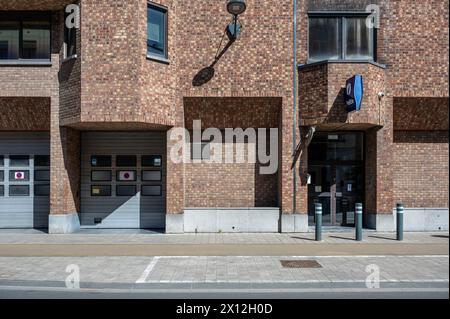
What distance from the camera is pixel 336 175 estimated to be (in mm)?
13133

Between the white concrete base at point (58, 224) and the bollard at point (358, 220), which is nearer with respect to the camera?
the bollard at point (358, 220)

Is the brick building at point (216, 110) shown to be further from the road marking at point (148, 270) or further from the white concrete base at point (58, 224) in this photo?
the road marking at point (148, 270)

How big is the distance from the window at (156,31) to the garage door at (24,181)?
5.10 metres

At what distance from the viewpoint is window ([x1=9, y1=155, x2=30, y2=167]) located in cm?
1308

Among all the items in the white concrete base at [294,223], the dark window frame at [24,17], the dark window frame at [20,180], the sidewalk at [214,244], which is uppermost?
the dark window frame at [24,17]

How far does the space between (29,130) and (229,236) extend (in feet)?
26.2

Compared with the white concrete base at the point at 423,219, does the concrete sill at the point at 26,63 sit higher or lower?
higher

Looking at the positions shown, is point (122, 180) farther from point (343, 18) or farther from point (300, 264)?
point (343, 18)

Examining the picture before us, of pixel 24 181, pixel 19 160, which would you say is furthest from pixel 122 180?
pixel 19 160

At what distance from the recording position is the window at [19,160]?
13.1 metres

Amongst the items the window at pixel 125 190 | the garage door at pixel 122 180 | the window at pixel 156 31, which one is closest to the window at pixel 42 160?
the garage door at pixel 122 180

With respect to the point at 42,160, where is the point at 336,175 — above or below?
below

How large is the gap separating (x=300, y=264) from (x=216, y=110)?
6.32 meters

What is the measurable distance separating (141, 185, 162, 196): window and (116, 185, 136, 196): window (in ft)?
1.18
